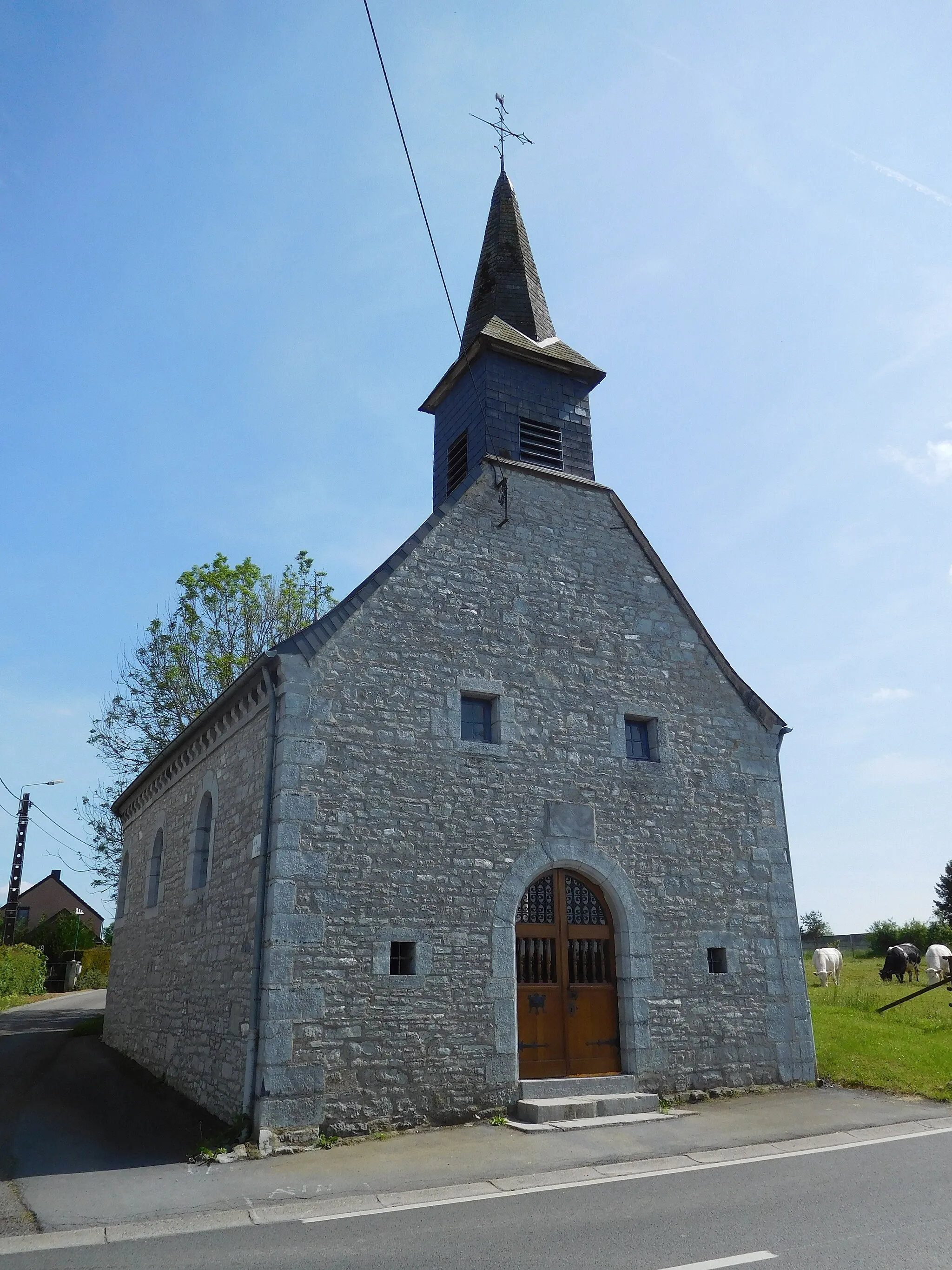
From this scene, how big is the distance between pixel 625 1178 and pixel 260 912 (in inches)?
165

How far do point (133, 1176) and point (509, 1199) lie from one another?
336 centimetres

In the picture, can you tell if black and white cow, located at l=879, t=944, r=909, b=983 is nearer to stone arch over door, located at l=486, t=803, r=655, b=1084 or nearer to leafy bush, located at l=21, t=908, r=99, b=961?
stone arch over door, located at l=486, t=803, r=655, b=1084

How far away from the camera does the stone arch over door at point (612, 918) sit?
1011 cm

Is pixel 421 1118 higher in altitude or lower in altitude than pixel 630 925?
lower

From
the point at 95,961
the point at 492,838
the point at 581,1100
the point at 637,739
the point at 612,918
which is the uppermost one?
the point at 637,739

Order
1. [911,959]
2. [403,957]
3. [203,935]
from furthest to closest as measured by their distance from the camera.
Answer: [911,959] → [203,935] → [403,957]

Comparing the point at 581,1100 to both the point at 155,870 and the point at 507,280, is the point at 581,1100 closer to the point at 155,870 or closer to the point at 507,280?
the point at 155,870

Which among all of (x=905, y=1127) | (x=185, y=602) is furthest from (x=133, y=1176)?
(x=185, y=602)

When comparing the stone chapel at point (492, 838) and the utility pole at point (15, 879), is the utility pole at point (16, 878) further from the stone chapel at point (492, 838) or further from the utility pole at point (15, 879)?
the stone chapel at point (492, 838)

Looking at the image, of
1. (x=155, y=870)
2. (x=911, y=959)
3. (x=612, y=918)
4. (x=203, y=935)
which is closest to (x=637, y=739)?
(x=612, y=918)

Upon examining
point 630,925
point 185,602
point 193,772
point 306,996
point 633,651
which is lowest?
point 306,996

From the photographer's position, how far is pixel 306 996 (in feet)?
29.5

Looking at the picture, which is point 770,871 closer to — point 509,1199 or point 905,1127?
point 905,1127

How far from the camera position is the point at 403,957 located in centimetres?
966
